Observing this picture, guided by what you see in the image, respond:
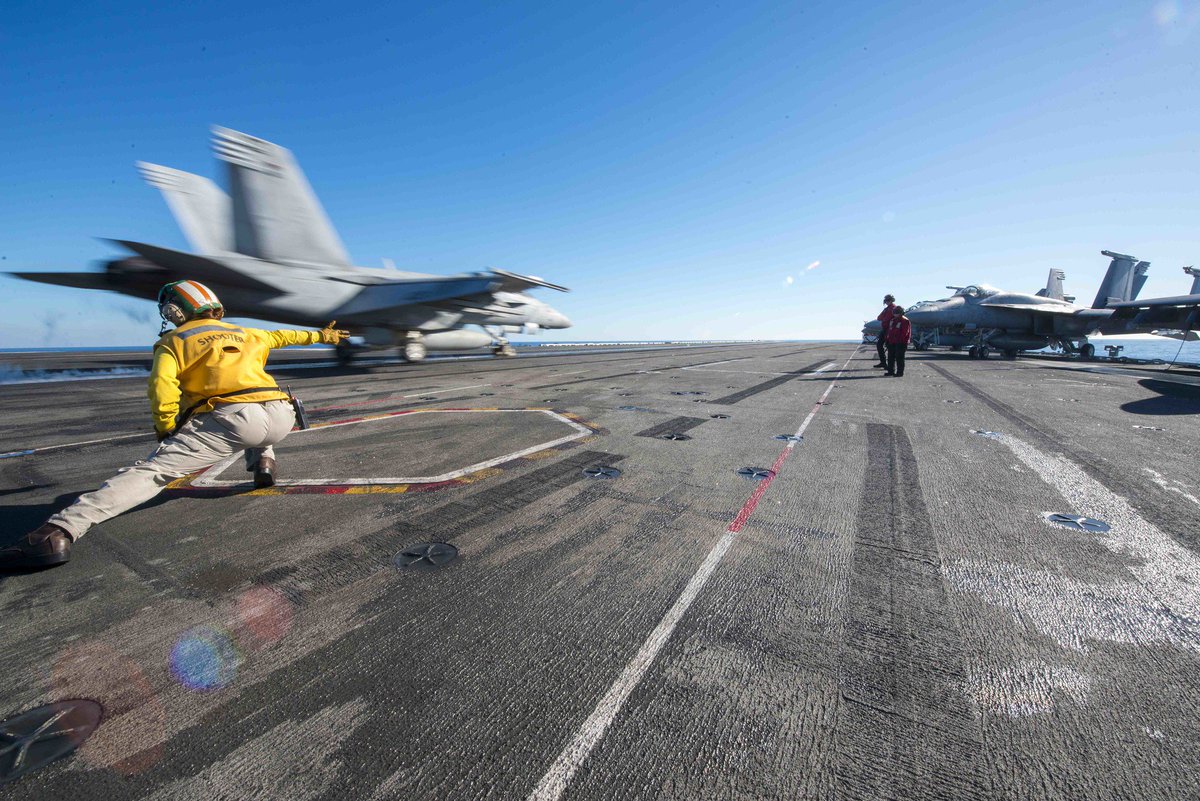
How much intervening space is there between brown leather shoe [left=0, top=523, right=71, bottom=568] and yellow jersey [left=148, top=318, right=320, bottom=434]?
0.79 meters

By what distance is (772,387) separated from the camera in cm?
1163

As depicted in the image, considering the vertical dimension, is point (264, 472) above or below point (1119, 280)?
below

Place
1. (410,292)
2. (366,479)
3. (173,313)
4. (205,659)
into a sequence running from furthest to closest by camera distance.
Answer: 1. (410,292)
2. (366,479)
3. (173,313)
4. (205,659)

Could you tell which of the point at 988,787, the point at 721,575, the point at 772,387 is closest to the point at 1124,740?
the point at 988,787

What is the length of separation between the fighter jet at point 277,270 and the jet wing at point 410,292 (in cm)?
4

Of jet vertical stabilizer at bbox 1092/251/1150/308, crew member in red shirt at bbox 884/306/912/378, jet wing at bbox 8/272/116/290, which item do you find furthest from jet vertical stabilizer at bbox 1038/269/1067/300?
jet wing at bbox 8/272/116/290

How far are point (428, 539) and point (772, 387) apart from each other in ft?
33.8

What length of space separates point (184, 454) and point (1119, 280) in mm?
49167

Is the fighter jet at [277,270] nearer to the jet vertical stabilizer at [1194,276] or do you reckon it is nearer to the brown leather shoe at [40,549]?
the brown leather shoe at [40,549]

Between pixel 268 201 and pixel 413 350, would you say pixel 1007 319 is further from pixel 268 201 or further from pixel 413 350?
pixel 268 201

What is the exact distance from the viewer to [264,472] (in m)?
4.11

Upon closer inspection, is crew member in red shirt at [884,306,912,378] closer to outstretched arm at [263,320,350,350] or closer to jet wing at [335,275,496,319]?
outstretched arm at [263,320,350,350]

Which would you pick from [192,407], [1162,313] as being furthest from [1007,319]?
[192,407]

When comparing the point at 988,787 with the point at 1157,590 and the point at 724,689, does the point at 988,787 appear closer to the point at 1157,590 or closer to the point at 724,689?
the point at 724,689
